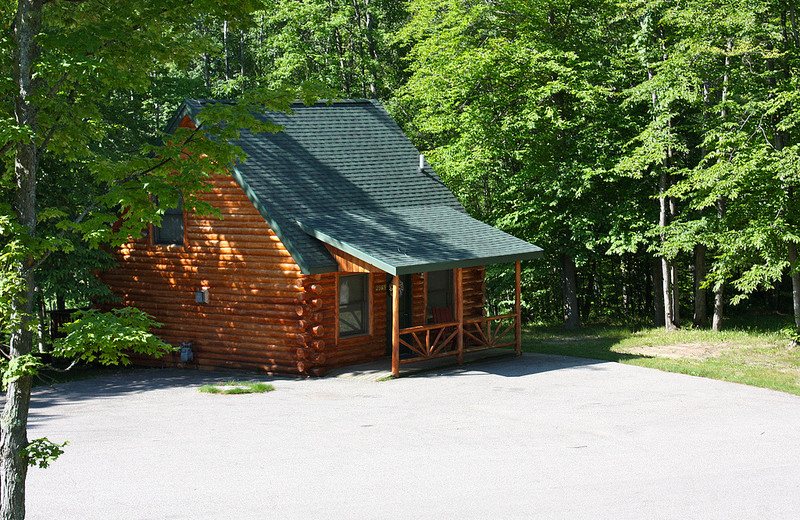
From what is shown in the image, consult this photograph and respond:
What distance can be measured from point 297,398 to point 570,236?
13355 millimetres

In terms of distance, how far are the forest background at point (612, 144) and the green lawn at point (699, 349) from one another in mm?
1330

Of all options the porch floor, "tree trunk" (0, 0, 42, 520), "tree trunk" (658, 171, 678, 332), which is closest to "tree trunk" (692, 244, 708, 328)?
"tree trunk" (658, 171, 678, 332)

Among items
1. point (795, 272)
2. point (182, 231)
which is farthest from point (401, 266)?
point (795, 272)

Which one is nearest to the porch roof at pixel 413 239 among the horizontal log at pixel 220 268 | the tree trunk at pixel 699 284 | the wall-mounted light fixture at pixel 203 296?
the horizontal log at pixel 220 268

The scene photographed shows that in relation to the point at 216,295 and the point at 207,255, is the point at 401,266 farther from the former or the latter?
the point at 207,255

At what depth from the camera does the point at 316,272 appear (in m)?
16.2

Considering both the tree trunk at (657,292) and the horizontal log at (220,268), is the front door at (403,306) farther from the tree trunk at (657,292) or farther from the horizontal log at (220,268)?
the tree trunk at (657,292)

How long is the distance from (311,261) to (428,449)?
20.4 feet

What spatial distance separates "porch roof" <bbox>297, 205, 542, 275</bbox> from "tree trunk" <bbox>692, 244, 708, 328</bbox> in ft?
29.9

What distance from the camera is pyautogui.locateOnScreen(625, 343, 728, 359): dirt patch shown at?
19.9 m

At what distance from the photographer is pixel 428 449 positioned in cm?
1114

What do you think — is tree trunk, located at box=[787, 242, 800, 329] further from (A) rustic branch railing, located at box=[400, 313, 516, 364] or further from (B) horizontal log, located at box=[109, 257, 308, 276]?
(B) horizontal log, located at box=[109, 257, 308, 276]

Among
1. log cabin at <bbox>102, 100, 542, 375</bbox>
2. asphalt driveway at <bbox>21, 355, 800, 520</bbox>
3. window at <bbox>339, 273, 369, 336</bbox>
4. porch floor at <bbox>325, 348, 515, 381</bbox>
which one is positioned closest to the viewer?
asphalt driveway at <bbox>21, 355, 800, 520</bbox>

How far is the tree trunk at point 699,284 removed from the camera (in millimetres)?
24953
